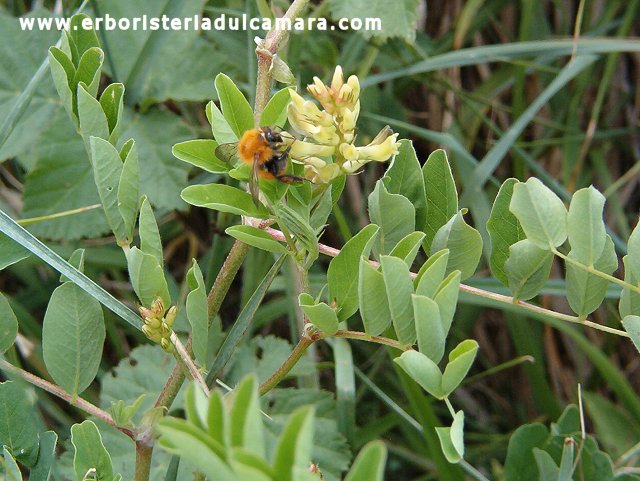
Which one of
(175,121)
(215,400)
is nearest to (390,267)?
(215,400)

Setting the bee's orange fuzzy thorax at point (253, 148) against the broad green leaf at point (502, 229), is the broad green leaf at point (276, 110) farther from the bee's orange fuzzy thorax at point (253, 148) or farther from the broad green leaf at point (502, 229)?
the broad green leaf at point (502, 229)

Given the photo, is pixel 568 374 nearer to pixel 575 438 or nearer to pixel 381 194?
pixel 575 438

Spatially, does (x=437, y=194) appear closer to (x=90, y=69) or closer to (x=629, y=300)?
(x=629, y=300)

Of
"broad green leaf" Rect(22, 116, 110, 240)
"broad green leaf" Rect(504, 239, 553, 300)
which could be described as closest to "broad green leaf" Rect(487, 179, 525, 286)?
"broad green leaf" Rect(504, 239, 553, 300)

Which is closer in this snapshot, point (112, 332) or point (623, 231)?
point (112, 332)

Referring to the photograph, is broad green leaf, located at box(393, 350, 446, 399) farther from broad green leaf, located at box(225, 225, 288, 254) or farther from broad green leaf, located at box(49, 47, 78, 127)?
broad green leaf, located at box(49, 47, 78, 127)

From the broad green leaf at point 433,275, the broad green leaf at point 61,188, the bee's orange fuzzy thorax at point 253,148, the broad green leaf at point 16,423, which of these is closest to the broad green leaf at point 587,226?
the broad green leaf at point 433,275

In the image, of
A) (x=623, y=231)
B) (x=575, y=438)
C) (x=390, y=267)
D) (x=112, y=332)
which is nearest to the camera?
(x=390, y=267)
